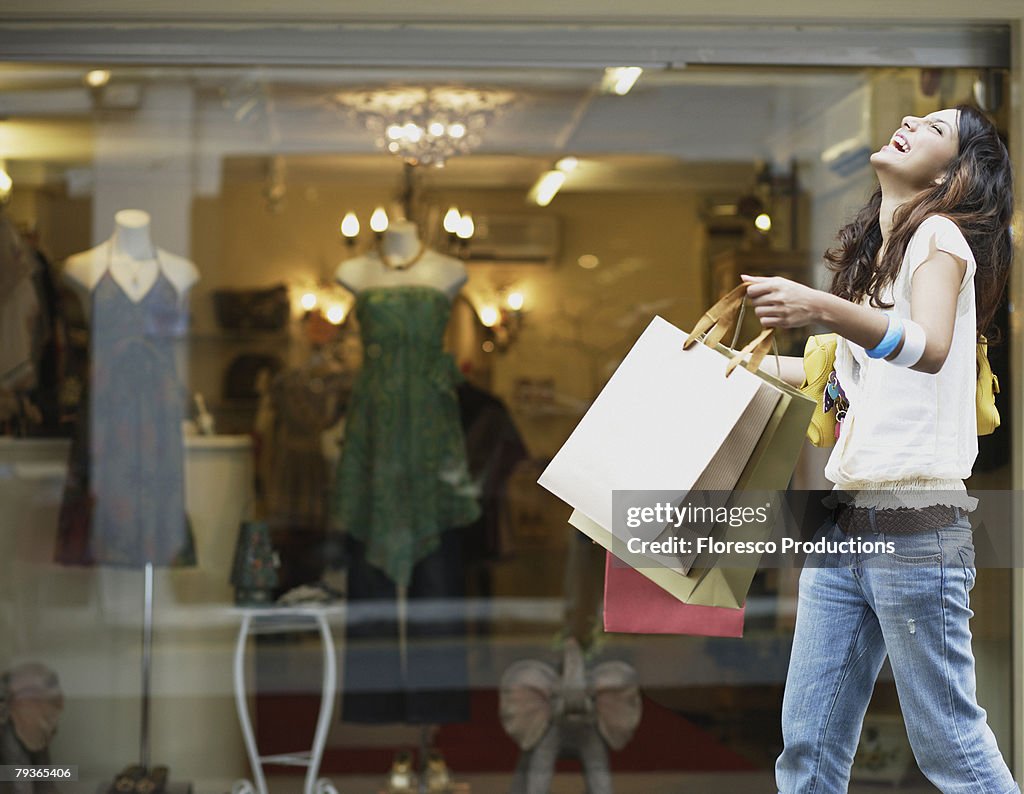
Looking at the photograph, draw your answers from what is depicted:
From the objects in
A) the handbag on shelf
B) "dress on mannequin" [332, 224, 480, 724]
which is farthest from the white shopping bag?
the handbag on shelf

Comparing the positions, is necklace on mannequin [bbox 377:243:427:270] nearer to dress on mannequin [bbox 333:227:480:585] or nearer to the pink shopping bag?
dress on mannequin [bbox 333:227:480:585]

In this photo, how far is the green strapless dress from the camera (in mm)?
3953

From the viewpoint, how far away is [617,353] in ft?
19.3

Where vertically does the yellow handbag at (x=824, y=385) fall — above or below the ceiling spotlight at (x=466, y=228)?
below

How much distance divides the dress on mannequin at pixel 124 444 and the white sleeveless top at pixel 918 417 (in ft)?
8.72

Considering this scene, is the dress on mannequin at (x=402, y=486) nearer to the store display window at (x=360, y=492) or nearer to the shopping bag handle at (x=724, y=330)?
the store display window at (x=360, y=492)

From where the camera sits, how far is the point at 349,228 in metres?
5.62

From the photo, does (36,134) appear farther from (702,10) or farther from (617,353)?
(617,353)

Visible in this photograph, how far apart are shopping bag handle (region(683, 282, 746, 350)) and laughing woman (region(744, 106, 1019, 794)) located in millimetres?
168

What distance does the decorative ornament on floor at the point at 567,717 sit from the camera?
338 cm

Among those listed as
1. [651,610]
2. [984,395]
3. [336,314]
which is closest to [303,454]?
[336,314]

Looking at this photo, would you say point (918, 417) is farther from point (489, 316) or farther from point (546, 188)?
point (546, 188)

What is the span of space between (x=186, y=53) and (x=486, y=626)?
234cm

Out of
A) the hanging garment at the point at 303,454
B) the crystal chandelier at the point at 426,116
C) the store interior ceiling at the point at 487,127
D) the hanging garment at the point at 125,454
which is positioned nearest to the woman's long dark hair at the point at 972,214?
the store interior ceiling at the point at 487,127
